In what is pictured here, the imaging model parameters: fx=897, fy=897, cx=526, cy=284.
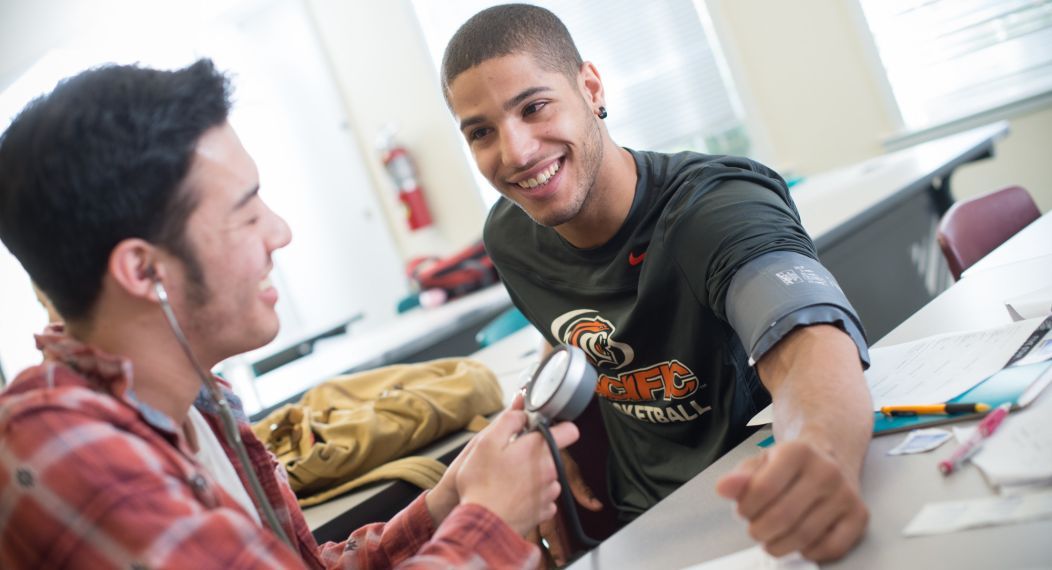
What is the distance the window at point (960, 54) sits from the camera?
4.98 metres

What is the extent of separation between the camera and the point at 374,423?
1958 mm

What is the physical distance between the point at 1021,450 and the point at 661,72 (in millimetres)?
5864

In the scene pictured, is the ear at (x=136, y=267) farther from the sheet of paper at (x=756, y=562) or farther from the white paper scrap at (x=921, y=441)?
the white paper scrap at (x=921, y=441)

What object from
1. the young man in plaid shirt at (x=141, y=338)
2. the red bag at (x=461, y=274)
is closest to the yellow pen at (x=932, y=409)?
the young man in plaid shirt at (x=141, y=338)

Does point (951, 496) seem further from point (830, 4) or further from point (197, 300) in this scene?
point (830, 4)

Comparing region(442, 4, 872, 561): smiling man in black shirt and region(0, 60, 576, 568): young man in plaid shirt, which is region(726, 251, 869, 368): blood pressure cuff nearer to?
region(442, 4, 872, 561): smiling man in black shirt

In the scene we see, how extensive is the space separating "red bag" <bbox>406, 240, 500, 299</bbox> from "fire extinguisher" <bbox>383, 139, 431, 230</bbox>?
8.01 ft

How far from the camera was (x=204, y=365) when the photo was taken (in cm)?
104

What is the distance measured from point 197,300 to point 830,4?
5290mm

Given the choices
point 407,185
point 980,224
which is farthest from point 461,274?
point 980,224

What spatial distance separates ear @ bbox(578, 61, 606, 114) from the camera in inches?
70.3

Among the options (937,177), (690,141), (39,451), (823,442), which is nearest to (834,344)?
(823,442)

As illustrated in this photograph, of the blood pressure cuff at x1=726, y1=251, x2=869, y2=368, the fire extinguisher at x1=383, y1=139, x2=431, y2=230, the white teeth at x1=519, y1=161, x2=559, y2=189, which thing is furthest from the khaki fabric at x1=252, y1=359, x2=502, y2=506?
the fire extinguisher at x1=383, y1=139, x2=431, y2=230

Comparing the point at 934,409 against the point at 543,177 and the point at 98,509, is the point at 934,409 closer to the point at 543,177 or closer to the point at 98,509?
the point at 543,177
